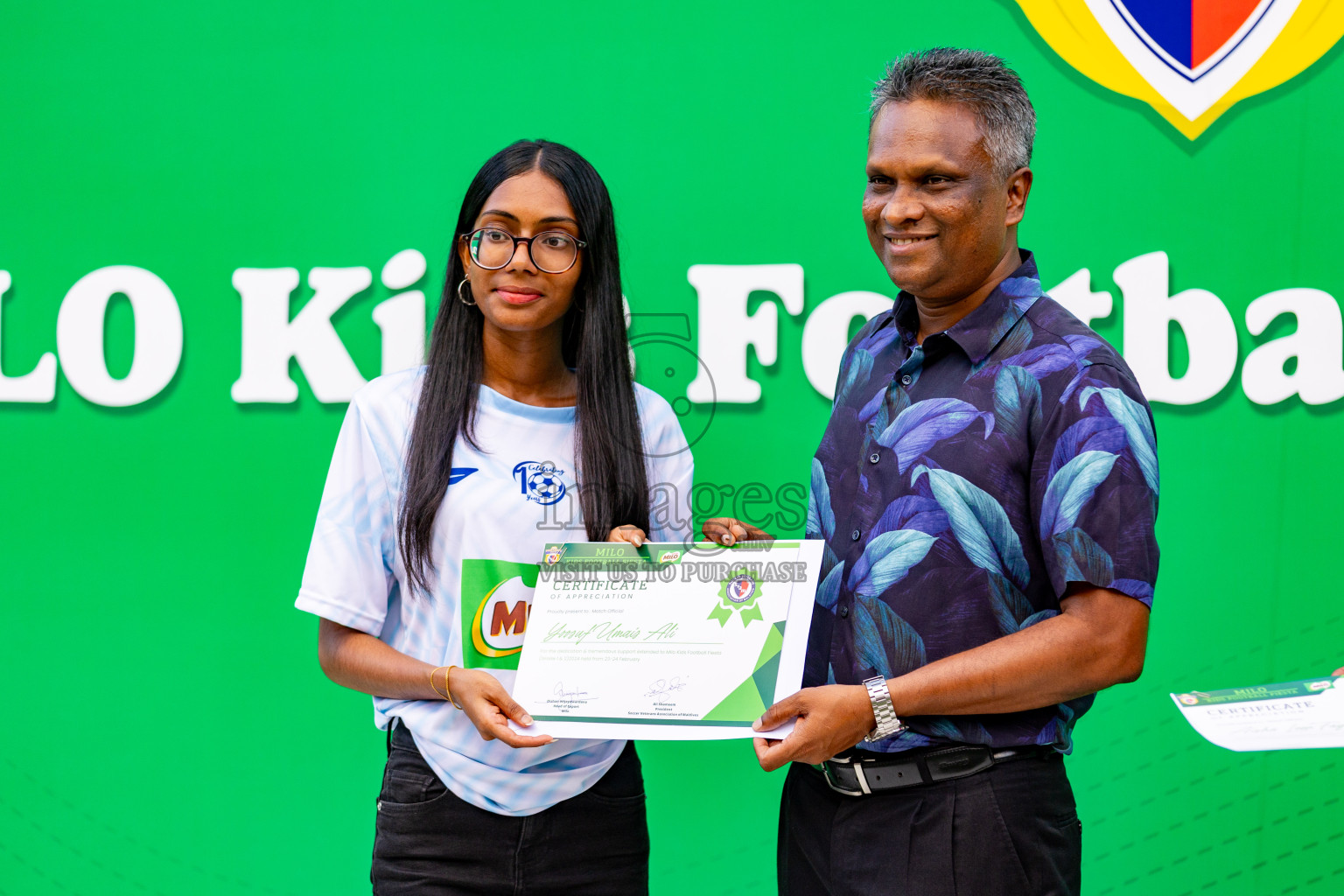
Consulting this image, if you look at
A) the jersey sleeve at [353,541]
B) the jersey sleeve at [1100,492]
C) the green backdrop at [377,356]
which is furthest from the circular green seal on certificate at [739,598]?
the green backdrop at [377,356]

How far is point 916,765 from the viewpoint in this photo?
1563 millimetres

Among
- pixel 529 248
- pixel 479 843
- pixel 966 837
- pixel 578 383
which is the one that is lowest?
pixel 479 843

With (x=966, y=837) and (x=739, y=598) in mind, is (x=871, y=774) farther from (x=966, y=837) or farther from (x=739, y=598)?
(x=739, y=598)

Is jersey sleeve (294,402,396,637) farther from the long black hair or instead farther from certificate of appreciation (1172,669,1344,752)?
certificate of appreciation (1172,669,1344,752)

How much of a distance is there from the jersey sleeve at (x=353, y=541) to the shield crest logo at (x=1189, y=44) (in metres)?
1.92

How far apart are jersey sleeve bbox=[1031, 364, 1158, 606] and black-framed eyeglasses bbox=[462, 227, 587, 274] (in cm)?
84

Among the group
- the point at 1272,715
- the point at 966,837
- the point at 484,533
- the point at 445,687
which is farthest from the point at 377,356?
the point at 1272,715

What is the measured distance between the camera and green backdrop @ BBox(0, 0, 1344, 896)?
263 cm

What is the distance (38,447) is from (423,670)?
5.44 ft

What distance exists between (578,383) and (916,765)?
0.86m

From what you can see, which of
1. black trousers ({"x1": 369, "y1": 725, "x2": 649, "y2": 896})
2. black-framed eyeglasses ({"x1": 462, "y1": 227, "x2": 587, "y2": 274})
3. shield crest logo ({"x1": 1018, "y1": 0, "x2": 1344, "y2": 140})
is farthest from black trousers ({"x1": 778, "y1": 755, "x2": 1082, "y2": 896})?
shield crest logo ({"x1": 1018, "y1": 0, "x2": 1344, "y2": 140})

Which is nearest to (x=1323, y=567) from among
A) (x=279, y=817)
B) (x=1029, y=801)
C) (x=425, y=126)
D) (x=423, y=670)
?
(x=1029, y=801)

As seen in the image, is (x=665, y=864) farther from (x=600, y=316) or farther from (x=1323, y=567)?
(x=1323, y=567)

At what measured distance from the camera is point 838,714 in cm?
148
